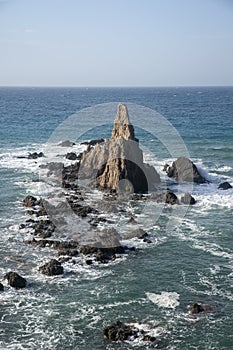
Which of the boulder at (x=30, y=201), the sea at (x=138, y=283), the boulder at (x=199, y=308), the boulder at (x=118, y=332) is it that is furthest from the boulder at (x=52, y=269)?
the boulder at (x=30, y=201)

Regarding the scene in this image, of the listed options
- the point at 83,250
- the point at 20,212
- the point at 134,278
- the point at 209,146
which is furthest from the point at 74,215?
the point at 209,146

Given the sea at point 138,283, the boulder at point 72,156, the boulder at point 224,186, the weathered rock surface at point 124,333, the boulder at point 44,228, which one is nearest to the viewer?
the weathered rock surface at point 124,333

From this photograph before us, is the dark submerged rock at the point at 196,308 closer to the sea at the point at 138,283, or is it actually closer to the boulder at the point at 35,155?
the sea at the point at 138,283

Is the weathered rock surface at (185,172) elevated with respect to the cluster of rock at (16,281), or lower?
elevated

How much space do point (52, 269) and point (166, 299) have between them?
964 centimetres

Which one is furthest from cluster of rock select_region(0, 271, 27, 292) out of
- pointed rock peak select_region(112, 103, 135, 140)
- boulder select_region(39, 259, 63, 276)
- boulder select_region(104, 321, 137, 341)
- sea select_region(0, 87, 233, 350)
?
pointed rock peak select_region(112, 103, 135, 140)

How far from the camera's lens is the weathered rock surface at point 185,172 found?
67000 millimetres

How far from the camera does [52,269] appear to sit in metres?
37.9

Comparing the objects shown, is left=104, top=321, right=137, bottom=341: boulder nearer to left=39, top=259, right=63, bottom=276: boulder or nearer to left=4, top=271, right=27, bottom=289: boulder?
left=4, top=271, right=27, bottom=289: boulder

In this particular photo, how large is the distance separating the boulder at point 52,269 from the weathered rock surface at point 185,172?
3274cm

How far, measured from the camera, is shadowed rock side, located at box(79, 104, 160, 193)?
6078 centimetres

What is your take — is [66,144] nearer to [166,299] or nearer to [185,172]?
[185,172]

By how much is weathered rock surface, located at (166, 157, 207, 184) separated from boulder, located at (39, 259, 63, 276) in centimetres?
3274

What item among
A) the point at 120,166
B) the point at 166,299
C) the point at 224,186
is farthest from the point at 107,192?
the point at 166,299
